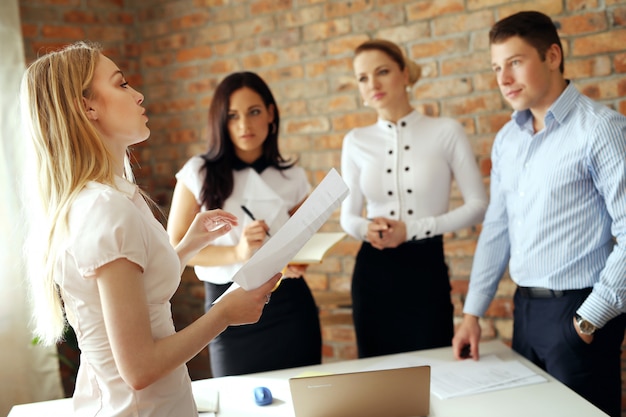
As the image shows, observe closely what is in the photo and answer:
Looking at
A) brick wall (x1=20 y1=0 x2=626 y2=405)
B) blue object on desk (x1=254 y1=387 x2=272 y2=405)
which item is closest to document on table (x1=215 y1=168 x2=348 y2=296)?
blue object on desk (x1=254 y1=387 x2=272 y2=405)

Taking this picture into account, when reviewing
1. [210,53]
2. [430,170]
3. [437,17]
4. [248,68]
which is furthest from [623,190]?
[210,53]

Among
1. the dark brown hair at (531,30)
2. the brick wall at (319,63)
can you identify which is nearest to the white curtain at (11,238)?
the brick wall at (319,63)

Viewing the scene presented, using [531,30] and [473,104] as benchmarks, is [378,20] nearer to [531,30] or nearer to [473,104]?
[473,104]

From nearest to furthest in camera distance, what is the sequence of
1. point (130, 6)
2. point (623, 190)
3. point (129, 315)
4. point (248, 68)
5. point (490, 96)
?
point (129, 315)
point (623, 190)
point (490, 96)
point (248, 68)
point (130, 6)

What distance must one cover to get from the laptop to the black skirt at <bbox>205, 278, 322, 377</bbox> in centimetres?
87

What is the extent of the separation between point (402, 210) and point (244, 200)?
1.93 ft

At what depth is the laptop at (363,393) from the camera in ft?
4.57

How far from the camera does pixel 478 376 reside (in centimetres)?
168

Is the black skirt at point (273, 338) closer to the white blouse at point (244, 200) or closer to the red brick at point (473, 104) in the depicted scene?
the white blouse at point (244, 200)

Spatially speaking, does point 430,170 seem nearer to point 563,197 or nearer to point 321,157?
point 563,197

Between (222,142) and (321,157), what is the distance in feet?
3.33

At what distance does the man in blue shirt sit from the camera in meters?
1.77

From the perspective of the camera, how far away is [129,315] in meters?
1.10

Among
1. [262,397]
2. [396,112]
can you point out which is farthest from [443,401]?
[396,112]
